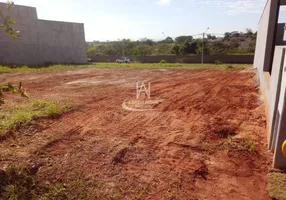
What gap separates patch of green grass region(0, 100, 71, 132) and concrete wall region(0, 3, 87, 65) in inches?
612

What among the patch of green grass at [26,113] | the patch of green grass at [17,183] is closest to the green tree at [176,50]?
the patch of green grass at [26,113]

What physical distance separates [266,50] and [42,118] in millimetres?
7125

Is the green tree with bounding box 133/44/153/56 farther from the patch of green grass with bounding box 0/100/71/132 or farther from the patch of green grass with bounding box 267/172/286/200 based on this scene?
the patch of green grass with bounding box 267/172/286/200

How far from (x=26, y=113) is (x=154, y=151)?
10.2ft

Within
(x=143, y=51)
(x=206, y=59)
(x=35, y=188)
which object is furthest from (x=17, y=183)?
(x=143, y=51)

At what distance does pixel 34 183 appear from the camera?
8.79 ft

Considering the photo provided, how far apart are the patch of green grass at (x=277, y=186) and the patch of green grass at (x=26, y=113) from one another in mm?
4233

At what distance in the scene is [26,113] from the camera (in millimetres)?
4887

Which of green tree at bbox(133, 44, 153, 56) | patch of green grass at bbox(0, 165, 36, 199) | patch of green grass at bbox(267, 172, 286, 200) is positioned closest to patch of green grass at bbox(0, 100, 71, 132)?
patch of green grass at bbox(0, 165, 36, 199)

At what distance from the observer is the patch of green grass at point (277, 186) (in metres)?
2.44

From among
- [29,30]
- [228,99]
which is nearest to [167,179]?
[228,99]

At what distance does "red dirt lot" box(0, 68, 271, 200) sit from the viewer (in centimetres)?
264

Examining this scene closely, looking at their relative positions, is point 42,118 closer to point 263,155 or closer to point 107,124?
point 107,124

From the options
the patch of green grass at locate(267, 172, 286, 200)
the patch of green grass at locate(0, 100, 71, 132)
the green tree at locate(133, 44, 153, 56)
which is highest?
the green tree at locate(133, 44, 153, 56)
